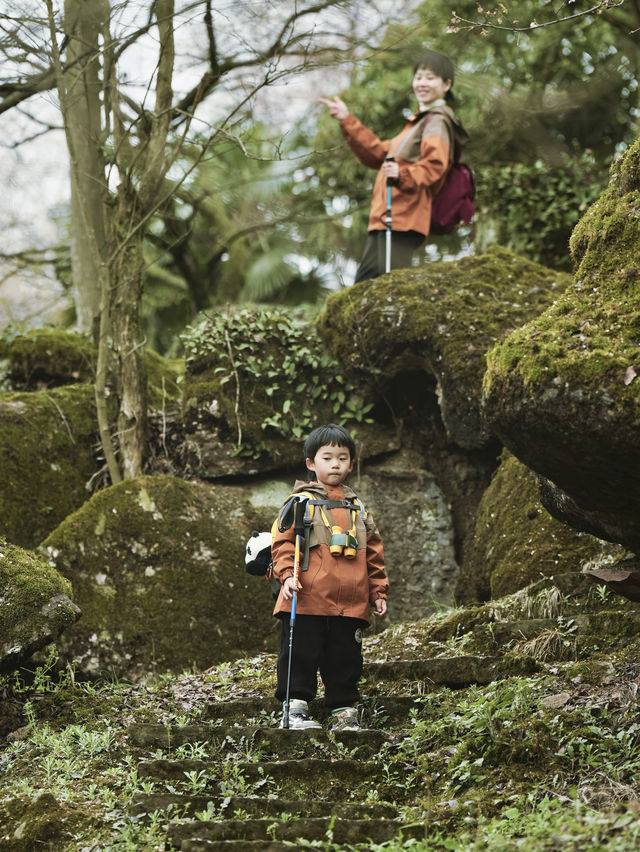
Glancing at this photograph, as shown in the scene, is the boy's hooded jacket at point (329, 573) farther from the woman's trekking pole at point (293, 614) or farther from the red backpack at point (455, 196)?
the red backpack at point (455, 196)

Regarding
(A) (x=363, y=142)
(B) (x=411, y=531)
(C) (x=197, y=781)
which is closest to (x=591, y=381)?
(C) (x=197, y=781)

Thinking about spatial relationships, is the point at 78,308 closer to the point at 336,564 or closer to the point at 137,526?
the point at 137,526

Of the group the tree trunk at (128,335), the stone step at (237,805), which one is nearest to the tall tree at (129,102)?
the tree trunk at (128,335)

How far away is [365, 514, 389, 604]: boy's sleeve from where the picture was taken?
15.9ft

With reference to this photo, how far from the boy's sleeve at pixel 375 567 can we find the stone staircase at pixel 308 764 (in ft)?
1.59

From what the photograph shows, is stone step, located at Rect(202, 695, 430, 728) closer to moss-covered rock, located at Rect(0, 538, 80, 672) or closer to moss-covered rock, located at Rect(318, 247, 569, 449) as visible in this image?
moss-covered rock, located at Rect(0, 538, 80, 672)

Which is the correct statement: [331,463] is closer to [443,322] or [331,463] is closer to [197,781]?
[197,781]

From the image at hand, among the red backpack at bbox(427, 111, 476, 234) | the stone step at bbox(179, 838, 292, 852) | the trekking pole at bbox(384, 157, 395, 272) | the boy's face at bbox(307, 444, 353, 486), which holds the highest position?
the red backpack at bbox(427, 111, 476, 234)

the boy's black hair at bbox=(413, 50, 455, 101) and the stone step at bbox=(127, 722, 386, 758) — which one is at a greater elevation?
the boy's black hair at bbox=(413, 50, 455, 101)

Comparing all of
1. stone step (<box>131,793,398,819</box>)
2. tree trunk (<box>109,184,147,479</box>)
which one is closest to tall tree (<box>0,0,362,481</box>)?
tree trunk (<box>109,184,147,479</box>)

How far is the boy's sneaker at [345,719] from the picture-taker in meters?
4.43

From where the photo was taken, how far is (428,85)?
7.99m

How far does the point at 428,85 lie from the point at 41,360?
471 cm

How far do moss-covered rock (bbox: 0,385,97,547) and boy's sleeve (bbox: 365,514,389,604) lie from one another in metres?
3.61
